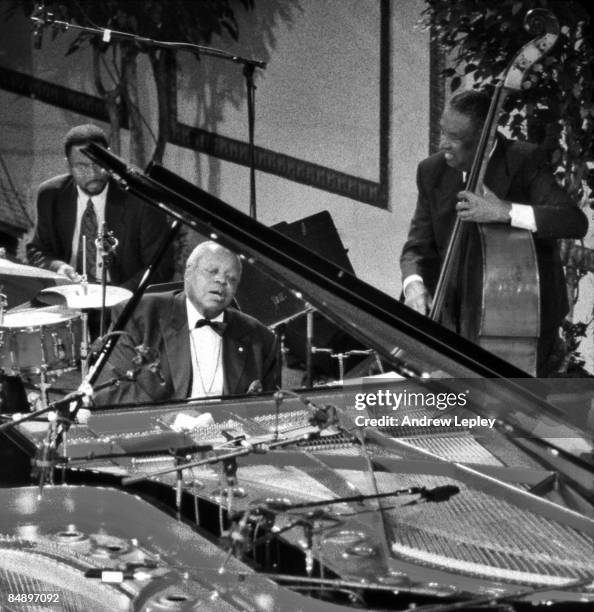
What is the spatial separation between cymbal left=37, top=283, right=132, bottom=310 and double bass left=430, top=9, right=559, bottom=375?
1.20 meters

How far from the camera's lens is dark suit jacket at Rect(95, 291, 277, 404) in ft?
11.9

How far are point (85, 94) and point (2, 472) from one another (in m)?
5.04

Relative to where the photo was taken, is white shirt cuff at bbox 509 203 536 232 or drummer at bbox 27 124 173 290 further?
drummer at bbox 27 124 173 290

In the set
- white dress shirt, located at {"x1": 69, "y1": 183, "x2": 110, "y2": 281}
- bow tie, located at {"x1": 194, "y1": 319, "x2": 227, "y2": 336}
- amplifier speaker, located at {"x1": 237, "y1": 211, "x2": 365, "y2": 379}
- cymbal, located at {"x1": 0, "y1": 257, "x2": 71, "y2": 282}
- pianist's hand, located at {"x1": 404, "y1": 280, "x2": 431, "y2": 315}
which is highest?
white dress shirt, located at {"x1": 69, "y1": 183, "x2": 110, "y2": 281}

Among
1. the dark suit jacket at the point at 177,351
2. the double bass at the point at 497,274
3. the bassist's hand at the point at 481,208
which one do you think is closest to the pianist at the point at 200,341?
the dark suit jacket at the point at 177,351

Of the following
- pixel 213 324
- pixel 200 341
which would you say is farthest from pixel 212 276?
pixel 200 341

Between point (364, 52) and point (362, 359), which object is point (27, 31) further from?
point (362, 359)

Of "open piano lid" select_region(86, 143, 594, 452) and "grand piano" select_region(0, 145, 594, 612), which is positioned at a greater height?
"open piano lid" select_region(86, 143, 594, 452)

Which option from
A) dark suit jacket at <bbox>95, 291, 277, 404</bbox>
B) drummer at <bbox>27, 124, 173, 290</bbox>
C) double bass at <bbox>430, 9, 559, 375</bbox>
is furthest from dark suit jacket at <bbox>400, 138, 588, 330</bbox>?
drummer at <bbox>27, 124, 173, 290</bbox>

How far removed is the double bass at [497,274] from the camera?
370 centimetres

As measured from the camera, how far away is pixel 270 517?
6.78ft

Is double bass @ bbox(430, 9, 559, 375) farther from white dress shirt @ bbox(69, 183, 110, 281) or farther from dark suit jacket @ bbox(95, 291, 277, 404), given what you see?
white dress shirt @ bbox(69, 183, 110, 281)

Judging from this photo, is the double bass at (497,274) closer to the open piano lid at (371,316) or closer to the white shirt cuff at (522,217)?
the white shirt cuff at (522,217)

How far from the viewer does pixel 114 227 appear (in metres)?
4.95
